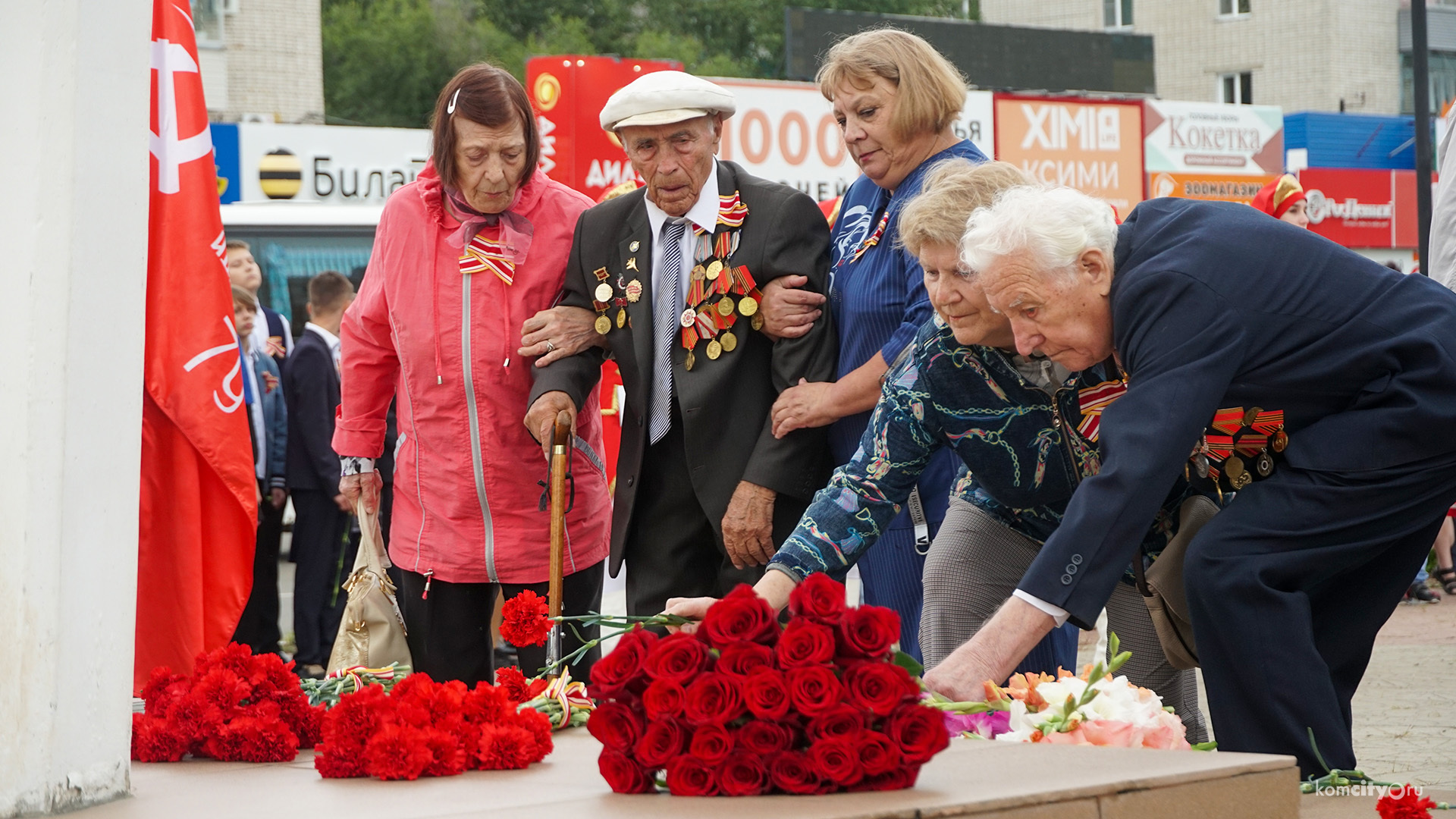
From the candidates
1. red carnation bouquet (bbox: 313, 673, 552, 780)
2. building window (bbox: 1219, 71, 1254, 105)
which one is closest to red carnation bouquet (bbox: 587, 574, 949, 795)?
red carnation bouquet (bbox: 313, 673, 552, 780)

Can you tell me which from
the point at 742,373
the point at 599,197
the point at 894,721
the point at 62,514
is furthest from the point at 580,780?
the point at 599,197

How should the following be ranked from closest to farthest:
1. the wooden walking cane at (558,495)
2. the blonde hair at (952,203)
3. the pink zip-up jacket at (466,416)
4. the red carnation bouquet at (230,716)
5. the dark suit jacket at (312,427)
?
the red carnation bouquet at (230,716) → the blonde hair at (952,203) → the wooden walking cane at (558,495) → the pink zip-up jacket at (466,416) → the dark suit jacket at (312,427)

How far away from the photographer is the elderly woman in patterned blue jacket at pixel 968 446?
11.0 feet

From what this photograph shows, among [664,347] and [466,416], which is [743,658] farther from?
[466,416]

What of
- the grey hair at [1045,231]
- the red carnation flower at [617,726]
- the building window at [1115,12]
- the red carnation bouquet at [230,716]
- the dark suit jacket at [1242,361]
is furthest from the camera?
the building window at [1115,12]

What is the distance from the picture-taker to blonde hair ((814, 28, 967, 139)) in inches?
163

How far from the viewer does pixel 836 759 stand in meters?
2.10

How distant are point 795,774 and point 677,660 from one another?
0.21 metres

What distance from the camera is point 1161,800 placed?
7.11 ft

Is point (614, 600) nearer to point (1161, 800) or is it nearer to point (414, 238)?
point (414, 238)

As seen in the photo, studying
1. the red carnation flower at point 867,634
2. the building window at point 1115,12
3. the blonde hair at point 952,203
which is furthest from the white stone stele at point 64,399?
the building window at point 1115,12

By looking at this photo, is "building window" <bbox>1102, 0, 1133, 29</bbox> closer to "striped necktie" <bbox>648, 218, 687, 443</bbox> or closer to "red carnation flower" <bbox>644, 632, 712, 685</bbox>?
"striped necktie" <bbox>648, 218, 687, 443</bbox>

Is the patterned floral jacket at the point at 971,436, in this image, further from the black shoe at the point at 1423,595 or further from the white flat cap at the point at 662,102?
the black shoe at the point at 1423,595

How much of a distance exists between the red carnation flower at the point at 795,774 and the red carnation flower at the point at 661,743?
12 centimetres
